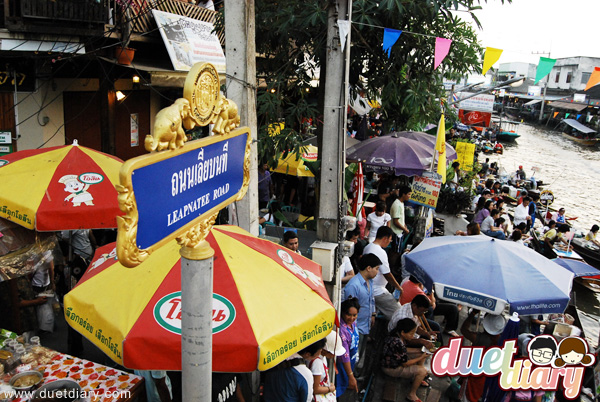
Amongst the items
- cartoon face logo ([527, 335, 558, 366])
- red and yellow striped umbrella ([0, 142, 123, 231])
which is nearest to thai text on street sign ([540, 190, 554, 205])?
cartoon face logo ([527, 335, 558, 366])

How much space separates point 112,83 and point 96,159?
562cm

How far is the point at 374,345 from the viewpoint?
791 cm

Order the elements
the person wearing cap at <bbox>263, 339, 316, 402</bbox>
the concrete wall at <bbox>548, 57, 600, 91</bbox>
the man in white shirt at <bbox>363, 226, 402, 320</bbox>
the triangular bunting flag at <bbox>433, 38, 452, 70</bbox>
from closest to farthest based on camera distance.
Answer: the person wearing cap at <bbox>263, 339, 316, 402</bbox>, the man in white shirt at <bbox>363, 226, 402, 320</bbox>, the triangular bunting flag at <bbox>433, 38, 452, 70</bbox>, the concrete wall at <bbox>548, 57, 600, 91</bbox>

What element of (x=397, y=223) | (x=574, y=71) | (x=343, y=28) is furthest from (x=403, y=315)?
(x=574, y=71)

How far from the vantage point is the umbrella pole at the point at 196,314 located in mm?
2412

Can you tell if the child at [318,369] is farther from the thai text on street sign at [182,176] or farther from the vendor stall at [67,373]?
the thai text on street sign at [182,176]

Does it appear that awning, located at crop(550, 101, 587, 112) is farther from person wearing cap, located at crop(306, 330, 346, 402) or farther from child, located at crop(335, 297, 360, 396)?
person wearing cap, located at crop(306, 330, 346, 402)

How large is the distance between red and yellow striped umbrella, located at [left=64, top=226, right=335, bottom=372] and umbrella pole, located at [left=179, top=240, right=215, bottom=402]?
1.16m

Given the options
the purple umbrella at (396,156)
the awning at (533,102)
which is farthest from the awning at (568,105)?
the purple umbrella at (396,156)

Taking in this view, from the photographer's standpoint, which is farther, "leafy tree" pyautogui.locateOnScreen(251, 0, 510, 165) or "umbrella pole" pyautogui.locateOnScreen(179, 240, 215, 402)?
"leafy tree" pyautogui.locateOnScreen(251, 0, 510, 165)

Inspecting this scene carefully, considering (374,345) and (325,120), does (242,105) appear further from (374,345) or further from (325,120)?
(374,345)

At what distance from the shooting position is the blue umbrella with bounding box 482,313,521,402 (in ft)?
21.2

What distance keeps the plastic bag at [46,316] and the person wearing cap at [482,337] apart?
19.0ft

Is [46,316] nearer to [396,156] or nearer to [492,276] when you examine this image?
[492,276]
